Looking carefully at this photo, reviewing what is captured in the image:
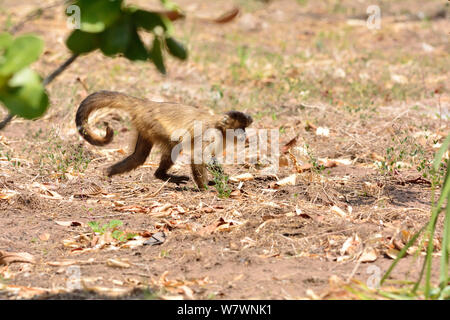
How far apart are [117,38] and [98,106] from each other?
377 centimetres

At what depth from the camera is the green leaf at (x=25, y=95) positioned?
2.39m

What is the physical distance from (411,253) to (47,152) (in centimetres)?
429

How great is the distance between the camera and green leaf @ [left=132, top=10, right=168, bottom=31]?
2721 mm

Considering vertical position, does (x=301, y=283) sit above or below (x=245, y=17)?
below

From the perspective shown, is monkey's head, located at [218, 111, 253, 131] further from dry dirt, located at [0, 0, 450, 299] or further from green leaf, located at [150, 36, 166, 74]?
green leaf, located at [150, 36, 166, 74]

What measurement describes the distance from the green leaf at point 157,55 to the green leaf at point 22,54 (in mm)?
548

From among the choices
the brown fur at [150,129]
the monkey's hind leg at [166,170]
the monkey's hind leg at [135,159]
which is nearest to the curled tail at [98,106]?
the brown fur at [150,129]

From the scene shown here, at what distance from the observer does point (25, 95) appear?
94.0 inches

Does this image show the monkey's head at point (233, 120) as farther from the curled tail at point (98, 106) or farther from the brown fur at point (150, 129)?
the curled tail at point (98, 106)

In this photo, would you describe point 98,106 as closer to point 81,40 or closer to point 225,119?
point 225,119

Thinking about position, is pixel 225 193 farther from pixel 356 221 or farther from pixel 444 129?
pixel 444 129
